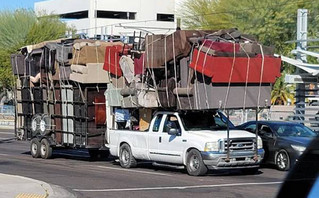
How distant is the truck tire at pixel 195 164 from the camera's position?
16188 mm

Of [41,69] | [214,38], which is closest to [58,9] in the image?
[41,69]

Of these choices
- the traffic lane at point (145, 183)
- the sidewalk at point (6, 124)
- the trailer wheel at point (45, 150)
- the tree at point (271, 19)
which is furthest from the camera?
the sidewalk at point (6, 124)

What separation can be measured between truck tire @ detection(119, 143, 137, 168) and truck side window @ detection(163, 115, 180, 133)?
1.56m

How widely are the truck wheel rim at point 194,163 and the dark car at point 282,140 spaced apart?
274 cm

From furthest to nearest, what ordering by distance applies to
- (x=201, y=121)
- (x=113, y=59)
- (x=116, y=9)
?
(x=116, y=9)
(x=113, y=59)
(x=201, y=121)

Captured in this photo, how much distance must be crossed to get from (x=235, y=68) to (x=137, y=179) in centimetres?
383

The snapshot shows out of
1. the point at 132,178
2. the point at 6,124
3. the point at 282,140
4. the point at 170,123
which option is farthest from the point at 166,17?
the point at 132,178

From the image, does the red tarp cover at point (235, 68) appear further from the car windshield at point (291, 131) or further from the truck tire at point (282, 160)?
the truck tire at point (282, 160)

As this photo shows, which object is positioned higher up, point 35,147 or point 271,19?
point 271,19

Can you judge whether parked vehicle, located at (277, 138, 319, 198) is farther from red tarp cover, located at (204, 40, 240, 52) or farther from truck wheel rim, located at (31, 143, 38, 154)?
truck wheel rim, located at (31, 143, 38, 154)

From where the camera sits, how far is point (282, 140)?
18203 mm

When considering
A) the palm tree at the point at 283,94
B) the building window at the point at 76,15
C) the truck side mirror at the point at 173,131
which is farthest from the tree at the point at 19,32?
the truck side mirror at the point at 173,131

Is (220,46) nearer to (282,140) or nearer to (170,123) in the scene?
(170,123)

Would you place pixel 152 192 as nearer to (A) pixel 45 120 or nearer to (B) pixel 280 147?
(B) pixel 280 147
